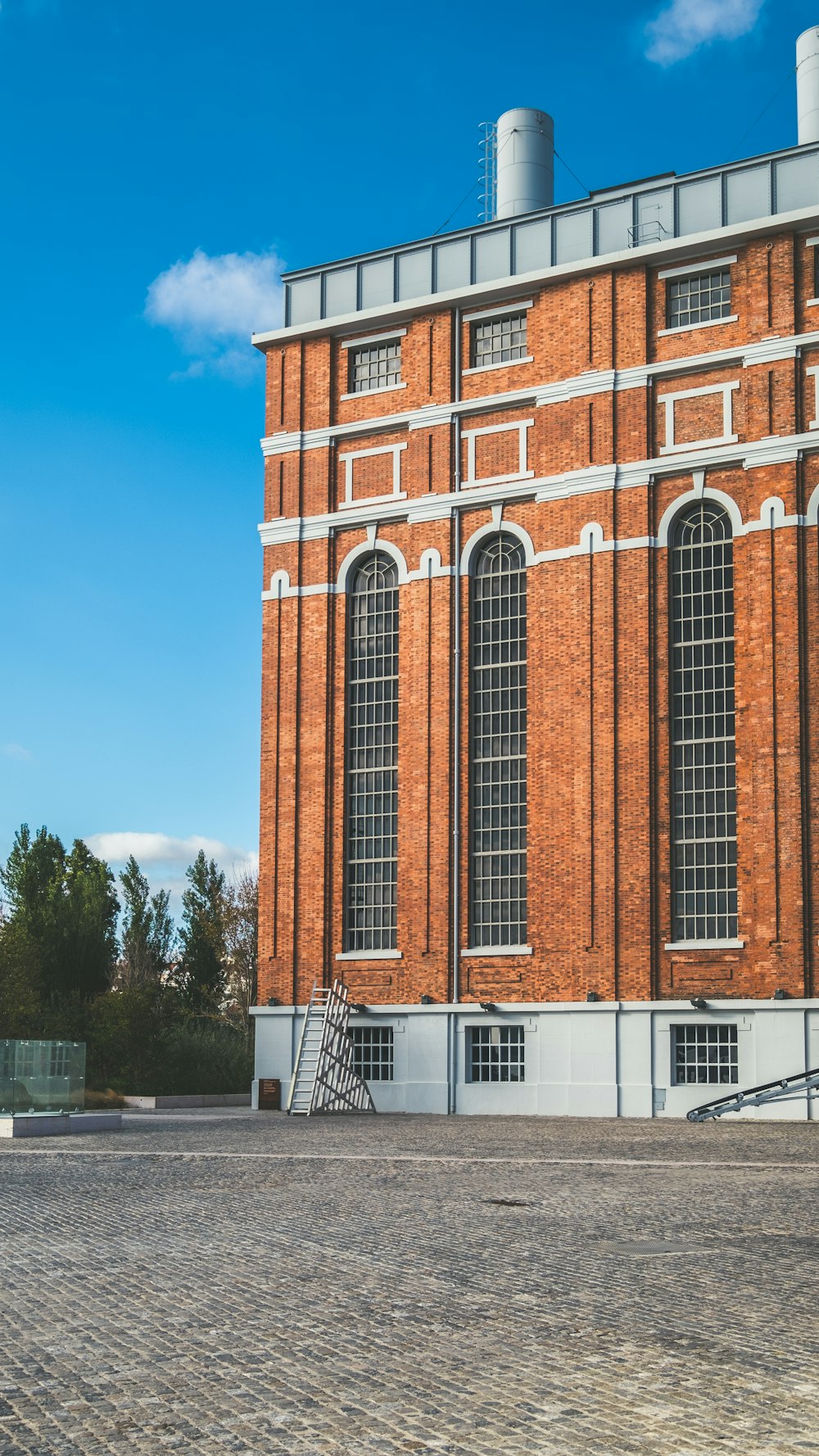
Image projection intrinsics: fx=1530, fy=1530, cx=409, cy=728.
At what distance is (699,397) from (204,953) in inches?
1449

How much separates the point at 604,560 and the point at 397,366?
800cm

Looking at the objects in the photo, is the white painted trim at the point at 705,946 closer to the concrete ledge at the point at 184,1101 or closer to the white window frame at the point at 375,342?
the white window frame at the point at 375,342

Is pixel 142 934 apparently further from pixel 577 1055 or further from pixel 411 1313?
pixel 411 1313

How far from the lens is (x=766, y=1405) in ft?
21.5

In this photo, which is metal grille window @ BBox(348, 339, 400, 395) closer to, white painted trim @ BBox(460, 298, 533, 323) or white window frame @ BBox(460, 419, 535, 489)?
white painted trim @ BBox(460, 298, 533, 323)

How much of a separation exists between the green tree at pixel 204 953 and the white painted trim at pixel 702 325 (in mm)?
36036

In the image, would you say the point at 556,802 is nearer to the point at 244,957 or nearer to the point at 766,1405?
the point at 766,1405

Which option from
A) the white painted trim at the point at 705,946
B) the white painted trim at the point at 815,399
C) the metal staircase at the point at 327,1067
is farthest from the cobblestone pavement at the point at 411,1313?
the white painted trim at the point at 815,399

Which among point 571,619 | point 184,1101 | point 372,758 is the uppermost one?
point 571,619

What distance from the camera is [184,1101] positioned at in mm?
41844

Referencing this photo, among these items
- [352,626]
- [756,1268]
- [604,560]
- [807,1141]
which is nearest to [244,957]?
[352,626]

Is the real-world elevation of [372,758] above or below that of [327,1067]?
above

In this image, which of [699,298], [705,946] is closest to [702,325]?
[699,298]

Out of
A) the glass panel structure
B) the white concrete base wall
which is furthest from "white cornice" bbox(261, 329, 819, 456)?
the glass panel structure
